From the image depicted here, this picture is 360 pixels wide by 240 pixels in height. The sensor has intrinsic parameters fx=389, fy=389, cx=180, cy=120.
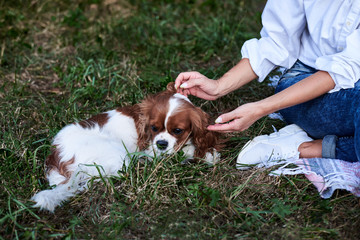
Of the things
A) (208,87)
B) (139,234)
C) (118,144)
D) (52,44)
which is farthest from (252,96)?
(52,44)

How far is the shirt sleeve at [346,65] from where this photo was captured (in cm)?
241

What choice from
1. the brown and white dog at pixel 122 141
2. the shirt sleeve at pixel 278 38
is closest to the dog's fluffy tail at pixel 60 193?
the brown and white dog at pixel 122 141

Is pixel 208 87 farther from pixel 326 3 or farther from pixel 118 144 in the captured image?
pixel 326 3

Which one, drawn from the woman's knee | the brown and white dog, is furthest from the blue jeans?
the brown and white dog

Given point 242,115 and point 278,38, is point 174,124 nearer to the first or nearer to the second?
point 242,115

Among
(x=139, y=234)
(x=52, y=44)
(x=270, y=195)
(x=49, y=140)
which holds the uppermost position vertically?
(x=52, y=44)

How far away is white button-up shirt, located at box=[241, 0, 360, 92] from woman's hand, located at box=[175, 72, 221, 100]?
1.16ft

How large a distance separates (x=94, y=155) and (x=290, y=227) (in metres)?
1.33

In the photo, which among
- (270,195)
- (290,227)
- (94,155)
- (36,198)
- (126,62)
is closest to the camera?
(290,227)

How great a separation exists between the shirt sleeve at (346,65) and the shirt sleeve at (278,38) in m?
0.43

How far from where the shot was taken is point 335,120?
2.61 m

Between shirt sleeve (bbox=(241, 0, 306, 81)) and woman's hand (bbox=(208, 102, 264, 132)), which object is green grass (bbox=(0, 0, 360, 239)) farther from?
shirt sleeve (bbox=(241, 0, 306, 81))

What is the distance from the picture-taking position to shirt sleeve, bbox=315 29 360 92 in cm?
241

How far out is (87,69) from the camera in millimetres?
3879
